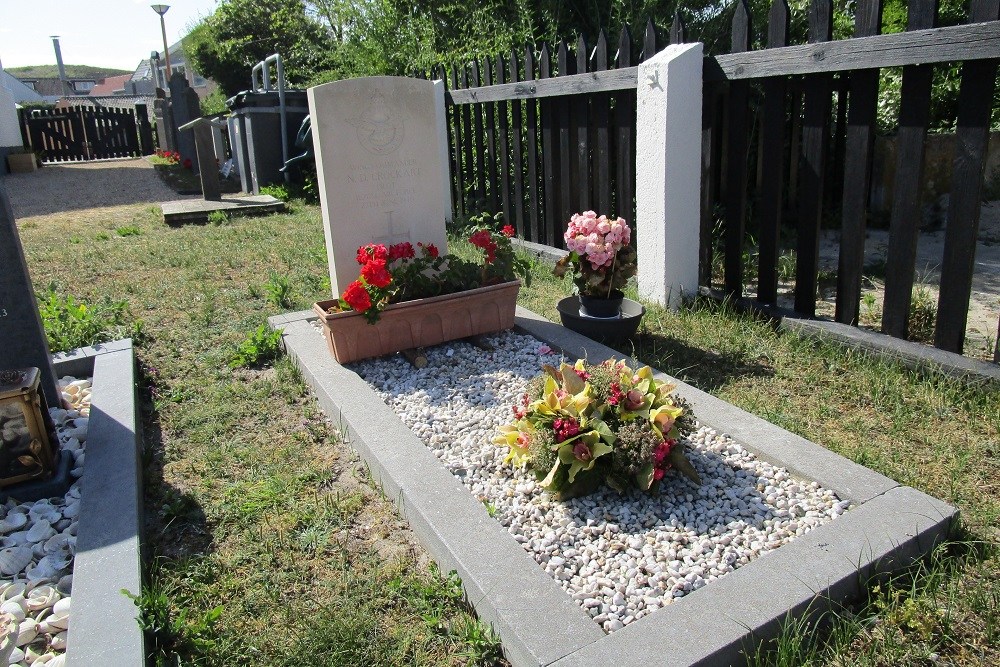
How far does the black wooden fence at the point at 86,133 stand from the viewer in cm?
2012

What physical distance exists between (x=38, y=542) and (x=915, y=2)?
4.33m

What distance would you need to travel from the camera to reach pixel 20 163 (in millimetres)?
16625

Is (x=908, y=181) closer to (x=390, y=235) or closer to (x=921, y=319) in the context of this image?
(x=921, y=319)

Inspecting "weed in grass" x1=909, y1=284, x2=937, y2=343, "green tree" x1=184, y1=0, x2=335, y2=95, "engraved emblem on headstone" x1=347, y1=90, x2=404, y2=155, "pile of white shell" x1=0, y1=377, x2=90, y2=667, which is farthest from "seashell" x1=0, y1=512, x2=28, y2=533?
"green tree" x1=184, y1=0, x2=335, y2=95

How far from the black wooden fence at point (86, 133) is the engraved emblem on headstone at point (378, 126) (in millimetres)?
19046

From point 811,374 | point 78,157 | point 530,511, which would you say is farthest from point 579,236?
point 78,157

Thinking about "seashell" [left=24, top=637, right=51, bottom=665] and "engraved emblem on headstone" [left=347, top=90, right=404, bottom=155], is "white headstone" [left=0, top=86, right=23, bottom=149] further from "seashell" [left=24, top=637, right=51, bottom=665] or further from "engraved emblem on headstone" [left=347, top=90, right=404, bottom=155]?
"seashell" [left=24, top=637, right=51, bottom=665]

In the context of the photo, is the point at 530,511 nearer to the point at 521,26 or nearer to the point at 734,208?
the point at 734,208

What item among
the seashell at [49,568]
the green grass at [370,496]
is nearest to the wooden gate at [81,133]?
the green grass at [370,496]

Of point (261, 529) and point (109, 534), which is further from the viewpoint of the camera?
point (261, 529)

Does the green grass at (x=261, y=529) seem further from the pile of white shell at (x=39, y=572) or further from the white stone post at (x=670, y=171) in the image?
the white stone post at (x=670, y=171)

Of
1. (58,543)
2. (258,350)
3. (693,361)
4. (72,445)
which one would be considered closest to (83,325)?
(258,350)

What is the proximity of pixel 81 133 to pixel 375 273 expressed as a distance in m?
21.1

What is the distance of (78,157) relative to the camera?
21.0 meters
